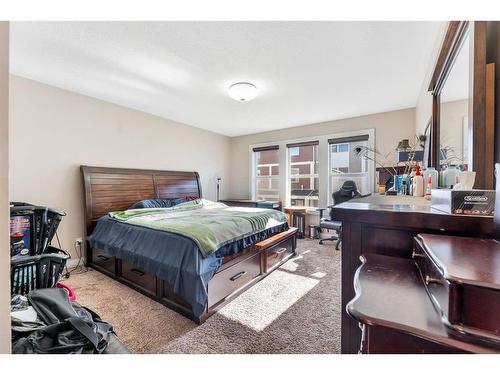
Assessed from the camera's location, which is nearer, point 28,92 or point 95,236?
point 28,92

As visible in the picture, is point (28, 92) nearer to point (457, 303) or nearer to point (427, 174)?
point (457, 303)

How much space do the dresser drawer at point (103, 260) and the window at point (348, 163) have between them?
154 inches

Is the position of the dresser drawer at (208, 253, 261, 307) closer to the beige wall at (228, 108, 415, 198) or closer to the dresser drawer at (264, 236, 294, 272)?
the dresser drawer at (264, 236, 294, 272)

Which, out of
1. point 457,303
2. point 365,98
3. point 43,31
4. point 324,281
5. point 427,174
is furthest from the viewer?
point 365,98

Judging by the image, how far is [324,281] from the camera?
2.58 meters

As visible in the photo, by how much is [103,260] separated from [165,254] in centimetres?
142

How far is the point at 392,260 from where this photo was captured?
0.89 metres

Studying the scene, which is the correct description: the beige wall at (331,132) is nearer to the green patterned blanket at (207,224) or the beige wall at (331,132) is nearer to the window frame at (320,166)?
the window frame at (320,166)

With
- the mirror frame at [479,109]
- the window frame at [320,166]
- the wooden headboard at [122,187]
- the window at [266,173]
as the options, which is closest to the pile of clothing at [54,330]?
the mirror frame at [479,109]

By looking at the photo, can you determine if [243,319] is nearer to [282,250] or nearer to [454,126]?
[282,250]

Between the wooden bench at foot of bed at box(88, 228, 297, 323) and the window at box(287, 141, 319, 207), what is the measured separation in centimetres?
203

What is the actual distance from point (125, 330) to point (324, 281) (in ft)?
6.57

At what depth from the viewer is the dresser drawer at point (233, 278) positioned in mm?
2010
